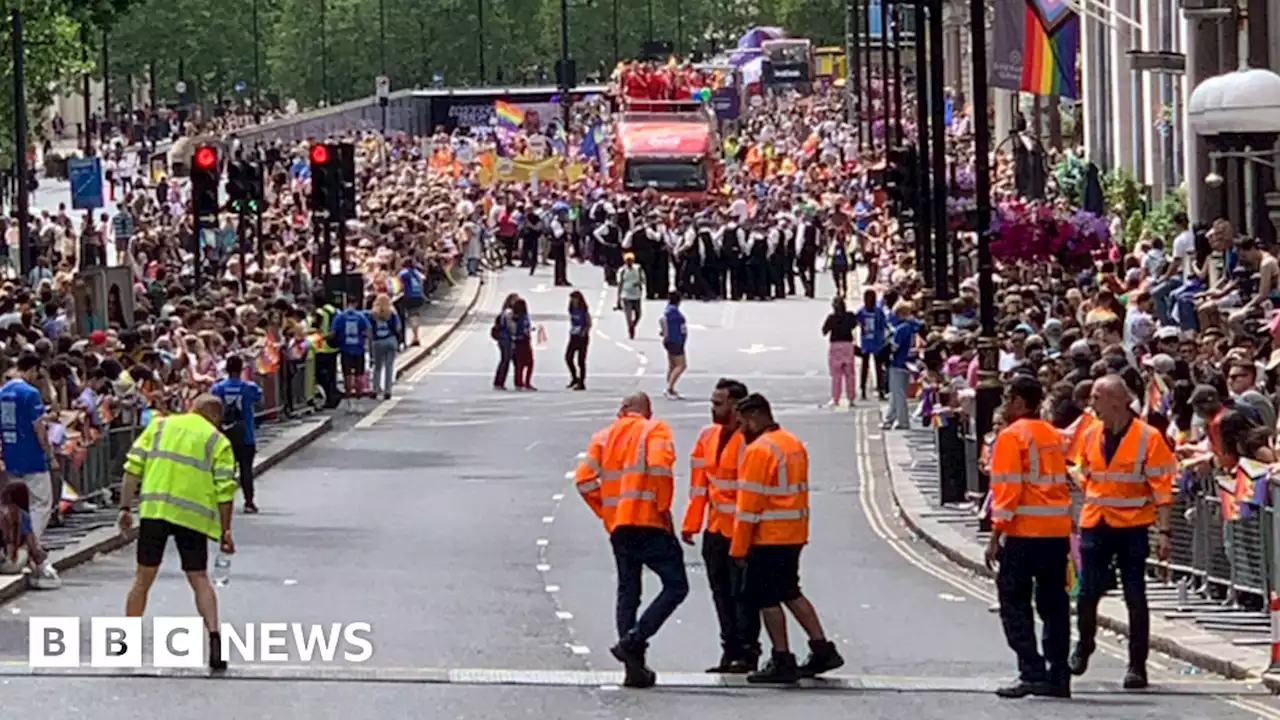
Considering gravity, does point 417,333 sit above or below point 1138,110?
below

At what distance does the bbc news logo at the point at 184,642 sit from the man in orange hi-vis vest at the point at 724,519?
7.15ft

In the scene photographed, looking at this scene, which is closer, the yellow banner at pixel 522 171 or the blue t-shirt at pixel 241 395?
the blue t-shirt at pixel 241 395

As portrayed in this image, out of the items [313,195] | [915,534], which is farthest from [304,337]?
[915,534]

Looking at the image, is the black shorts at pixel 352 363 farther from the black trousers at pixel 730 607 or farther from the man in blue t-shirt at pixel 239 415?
the black trousers at pixel 730 607

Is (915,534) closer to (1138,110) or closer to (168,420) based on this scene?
(168,420)

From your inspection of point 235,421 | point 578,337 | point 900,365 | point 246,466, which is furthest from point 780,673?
point 578,337

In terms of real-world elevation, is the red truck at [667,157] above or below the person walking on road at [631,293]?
above

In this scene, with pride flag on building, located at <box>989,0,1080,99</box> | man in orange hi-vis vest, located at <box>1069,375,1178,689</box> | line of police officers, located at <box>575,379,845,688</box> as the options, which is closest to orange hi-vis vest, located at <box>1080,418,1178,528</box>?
man in orange hi-vis vest, located at <box>1069,375,1178,689</box>

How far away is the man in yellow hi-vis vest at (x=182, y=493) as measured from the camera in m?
18.2

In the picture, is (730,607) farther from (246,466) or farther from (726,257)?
(726,257)

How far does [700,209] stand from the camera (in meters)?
71.6

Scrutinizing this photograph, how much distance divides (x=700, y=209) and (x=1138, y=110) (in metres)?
19.7

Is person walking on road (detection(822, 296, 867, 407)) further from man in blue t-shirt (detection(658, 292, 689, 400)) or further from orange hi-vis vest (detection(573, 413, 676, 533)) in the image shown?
orange hi-vis vest (detection(573, 413, 676, 533))

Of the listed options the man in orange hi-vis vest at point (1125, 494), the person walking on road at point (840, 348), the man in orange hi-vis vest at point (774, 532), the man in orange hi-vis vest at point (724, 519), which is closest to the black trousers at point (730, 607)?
the man in orange hi-vis vest at point (724, 519)
